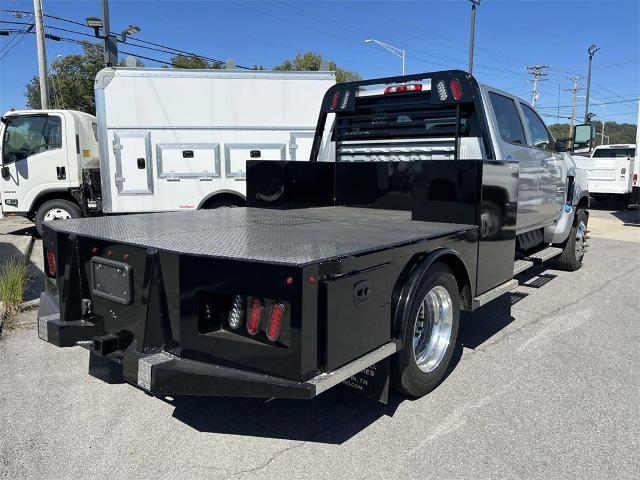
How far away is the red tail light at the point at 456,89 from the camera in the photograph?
16.7ft

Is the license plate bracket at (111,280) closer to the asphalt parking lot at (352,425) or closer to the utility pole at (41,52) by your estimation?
the asphalt parking lot at (352,425)

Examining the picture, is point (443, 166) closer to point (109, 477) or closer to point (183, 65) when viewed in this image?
point (109, 477)

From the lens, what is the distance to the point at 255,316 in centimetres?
262

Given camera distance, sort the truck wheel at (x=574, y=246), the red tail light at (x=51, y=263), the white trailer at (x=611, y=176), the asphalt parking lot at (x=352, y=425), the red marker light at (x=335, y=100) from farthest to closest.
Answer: the white trailer at (x=611, y=176) → the truck wheel at (x=574, y=246) → the red marker light at (x=335, y=100) → the red tail light at (x=51, y=263) → the asphalt parking lot at (x=352, y=425)

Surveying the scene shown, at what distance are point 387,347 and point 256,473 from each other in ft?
3.21

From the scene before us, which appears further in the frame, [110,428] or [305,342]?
[110,428]

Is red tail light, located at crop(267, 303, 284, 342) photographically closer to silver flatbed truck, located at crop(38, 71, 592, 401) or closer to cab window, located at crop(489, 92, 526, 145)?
silver flatbed truck, located at crop(38, 71, 592, 401)

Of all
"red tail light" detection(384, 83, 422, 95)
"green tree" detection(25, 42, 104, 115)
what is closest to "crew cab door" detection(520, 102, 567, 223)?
"red tail light" detection(384, 83, 422, 95)

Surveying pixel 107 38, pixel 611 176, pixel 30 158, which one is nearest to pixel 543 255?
pixel 30 158

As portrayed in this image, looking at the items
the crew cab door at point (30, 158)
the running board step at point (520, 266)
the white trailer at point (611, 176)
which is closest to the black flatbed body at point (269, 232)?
the running board step at point (520, 266)

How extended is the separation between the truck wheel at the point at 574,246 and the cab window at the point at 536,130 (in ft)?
5.65

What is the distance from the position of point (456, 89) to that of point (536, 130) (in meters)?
1.70

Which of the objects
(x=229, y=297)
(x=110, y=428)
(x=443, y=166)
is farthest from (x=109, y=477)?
(x=443, y=166)

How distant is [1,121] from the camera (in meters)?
10.6
